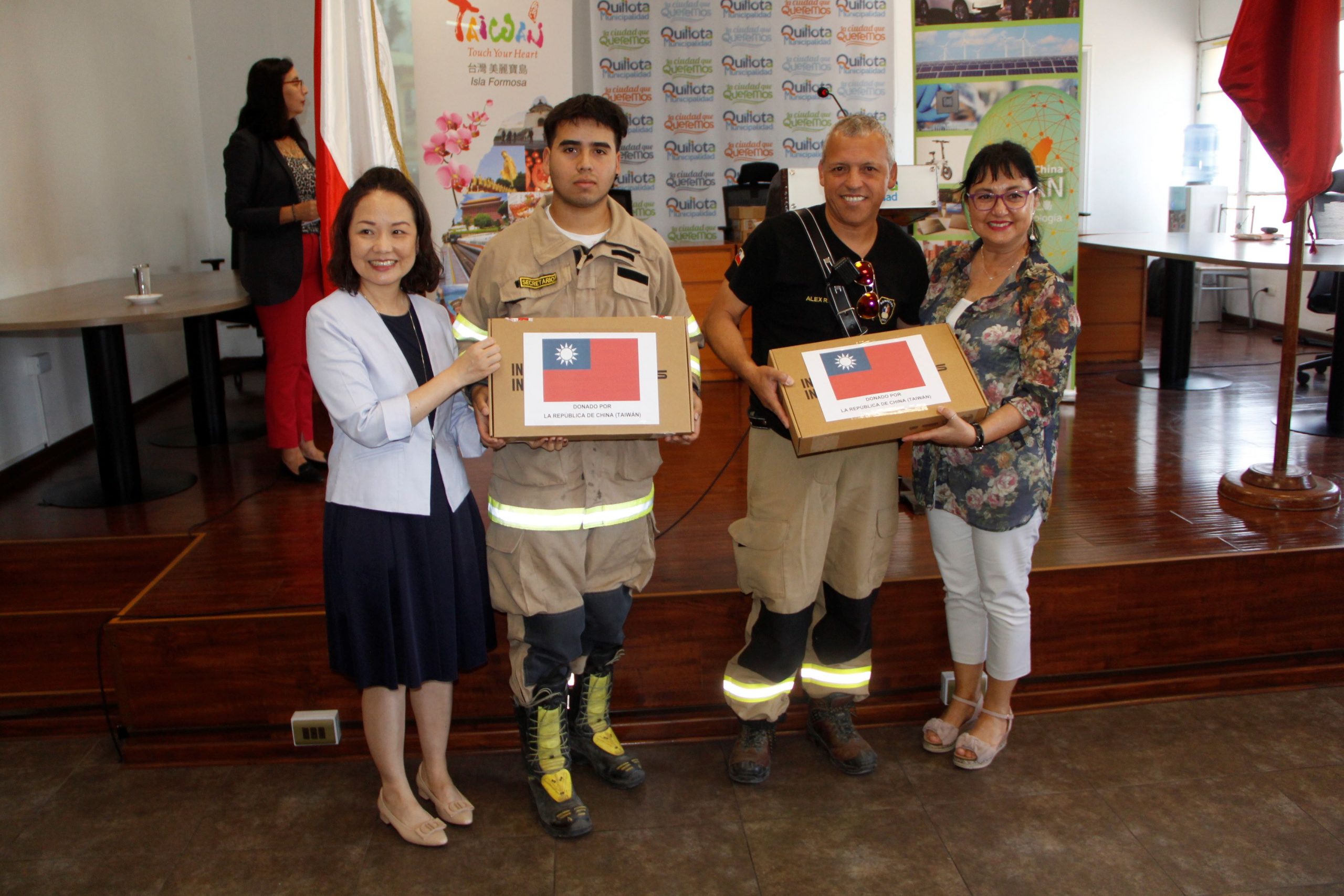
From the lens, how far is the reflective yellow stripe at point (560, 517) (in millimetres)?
2098

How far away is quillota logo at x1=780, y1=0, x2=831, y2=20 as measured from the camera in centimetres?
622

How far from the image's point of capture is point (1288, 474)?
11.0ft

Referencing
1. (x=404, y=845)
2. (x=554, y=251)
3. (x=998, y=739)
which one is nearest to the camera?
(x=554, y=251)

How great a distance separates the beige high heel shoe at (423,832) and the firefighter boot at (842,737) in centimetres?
94

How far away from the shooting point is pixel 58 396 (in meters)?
4.56

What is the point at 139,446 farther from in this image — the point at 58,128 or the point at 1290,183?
the point at 1290,183

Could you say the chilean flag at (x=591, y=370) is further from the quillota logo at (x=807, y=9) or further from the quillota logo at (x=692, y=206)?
the quillota logo at (x=807, y=9)

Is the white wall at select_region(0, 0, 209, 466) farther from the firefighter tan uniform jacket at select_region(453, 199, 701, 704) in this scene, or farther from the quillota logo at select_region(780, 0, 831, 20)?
the quillota logo at select_region(780, 0, 831, 20)

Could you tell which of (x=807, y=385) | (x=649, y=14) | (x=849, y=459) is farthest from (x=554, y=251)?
(x=649, y=14)

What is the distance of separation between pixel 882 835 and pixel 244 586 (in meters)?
1.82

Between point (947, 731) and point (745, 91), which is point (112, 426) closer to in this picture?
point (947, 731)

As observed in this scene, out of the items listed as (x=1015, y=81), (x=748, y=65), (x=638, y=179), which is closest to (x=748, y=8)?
(x=748, y=65)

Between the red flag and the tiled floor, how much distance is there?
5.44 ft

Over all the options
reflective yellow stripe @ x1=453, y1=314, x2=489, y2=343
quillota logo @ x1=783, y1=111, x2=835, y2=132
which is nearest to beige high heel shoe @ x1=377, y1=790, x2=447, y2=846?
reflective yellow stripe @ x1=453, y1=314, x2=489, y2=343
